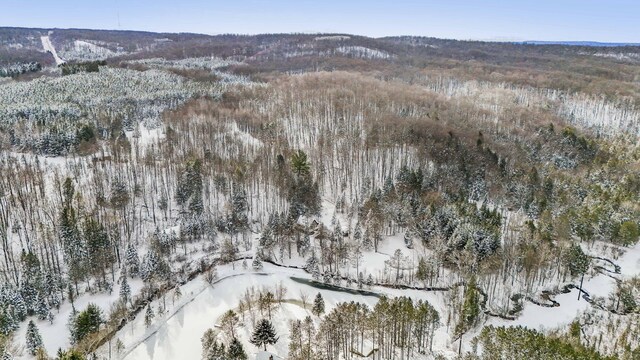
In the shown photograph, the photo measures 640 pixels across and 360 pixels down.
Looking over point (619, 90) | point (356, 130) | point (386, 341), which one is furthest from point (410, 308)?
point (619, 90)

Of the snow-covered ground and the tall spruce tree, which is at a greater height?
the tall spruce tree

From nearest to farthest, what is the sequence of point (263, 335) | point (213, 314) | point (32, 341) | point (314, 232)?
1. point (32, 341)
2. point (263, 335)
3. point (213, 314)
4. point (314, 232)

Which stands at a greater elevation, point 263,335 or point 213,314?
point 263,335

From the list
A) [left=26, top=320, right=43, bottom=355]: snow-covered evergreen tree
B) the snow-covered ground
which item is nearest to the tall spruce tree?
the snow-covered ground

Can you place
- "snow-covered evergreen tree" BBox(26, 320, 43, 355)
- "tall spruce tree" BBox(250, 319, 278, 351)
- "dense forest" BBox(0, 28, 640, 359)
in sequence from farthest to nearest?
"dense forest" BBox(0, 28, 640, 359), "tall spruce tree" BBox(250, 319, 278, 351), "snow-covered evergreen tree" BBox(26, 320, 43, 355)

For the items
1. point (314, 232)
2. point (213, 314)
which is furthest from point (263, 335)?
point (314, 232)

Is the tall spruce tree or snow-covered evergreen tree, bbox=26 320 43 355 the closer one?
snow-covered evergreen tree, bbox=26 320 43 355

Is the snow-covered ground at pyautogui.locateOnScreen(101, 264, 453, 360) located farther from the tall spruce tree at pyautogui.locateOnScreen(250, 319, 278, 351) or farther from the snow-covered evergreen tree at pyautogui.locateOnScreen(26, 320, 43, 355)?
the snow-covered evergreen tree at pyautogui.locateOnScreen(26, 320, 43, 355)

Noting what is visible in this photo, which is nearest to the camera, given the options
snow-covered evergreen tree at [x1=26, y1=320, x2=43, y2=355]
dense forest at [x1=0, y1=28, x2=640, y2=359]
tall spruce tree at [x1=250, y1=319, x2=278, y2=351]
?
snow-covered evergreen tree at [x1=26, y1=320, x2=43, y2=355]

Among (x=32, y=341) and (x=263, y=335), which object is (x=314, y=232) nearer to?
(x=263, y=335)
